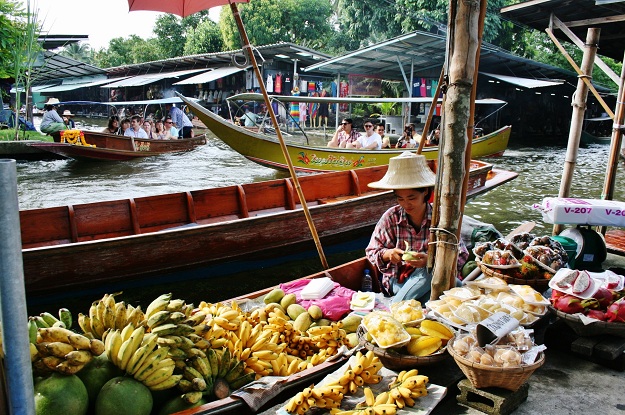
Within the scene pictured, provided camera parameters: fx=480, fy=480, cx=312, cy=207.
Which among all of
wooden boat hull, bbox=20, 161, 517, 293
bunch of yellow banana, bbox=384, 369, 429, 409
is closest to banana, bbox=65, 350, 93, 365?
bunch of yellow banana, bbox=384, 369, 429, 409

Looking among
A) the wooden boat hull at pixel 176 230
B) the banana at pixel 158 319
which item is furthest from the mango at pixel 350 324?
the wooden boat hull at pixel 176 230

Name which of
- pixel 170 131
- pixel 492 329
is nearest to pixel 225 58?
pixel 170 131

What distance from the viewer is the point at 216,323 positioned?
8.30 feet

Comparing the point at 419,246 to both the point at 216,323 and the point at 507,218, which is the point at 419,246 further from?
the point at 507,218

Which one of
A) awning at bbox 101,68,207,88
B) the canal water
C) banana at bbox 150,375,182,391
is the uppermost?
awning at bbox 101,68,207,88

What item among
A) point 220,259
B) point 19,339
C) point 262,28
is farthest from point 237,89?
point 19,339

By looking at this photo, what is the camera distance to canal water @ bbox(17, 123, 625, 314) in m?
5.59

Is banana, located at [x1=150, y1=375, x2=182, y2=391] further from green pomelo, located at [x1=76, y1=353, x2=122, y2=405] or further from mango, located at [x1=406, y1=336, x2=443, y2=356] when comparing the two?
mango, located at [x1=406, y1=336, x2=443, y2=356]

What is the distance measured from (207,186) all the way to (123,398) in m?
9.88

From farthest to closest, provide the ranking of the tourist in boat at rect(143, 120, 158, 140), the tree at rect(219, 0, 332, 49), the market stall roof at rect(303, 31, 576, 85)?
the tree at rect(219, 0, 332, 49) → the market stall roof at rect(303, 31, 576, 85) → the tourist in boat at rect(143, 120, 158, 140)

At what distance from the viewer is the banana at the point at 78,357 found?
70.5 inches

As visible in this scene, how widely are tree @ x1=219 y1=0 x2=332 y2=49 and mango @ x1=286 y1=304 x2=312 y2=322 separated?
27.9m

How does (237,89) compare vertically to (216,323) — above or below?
above

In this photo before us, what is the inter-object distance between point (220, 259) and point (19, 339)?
451 centimetres
